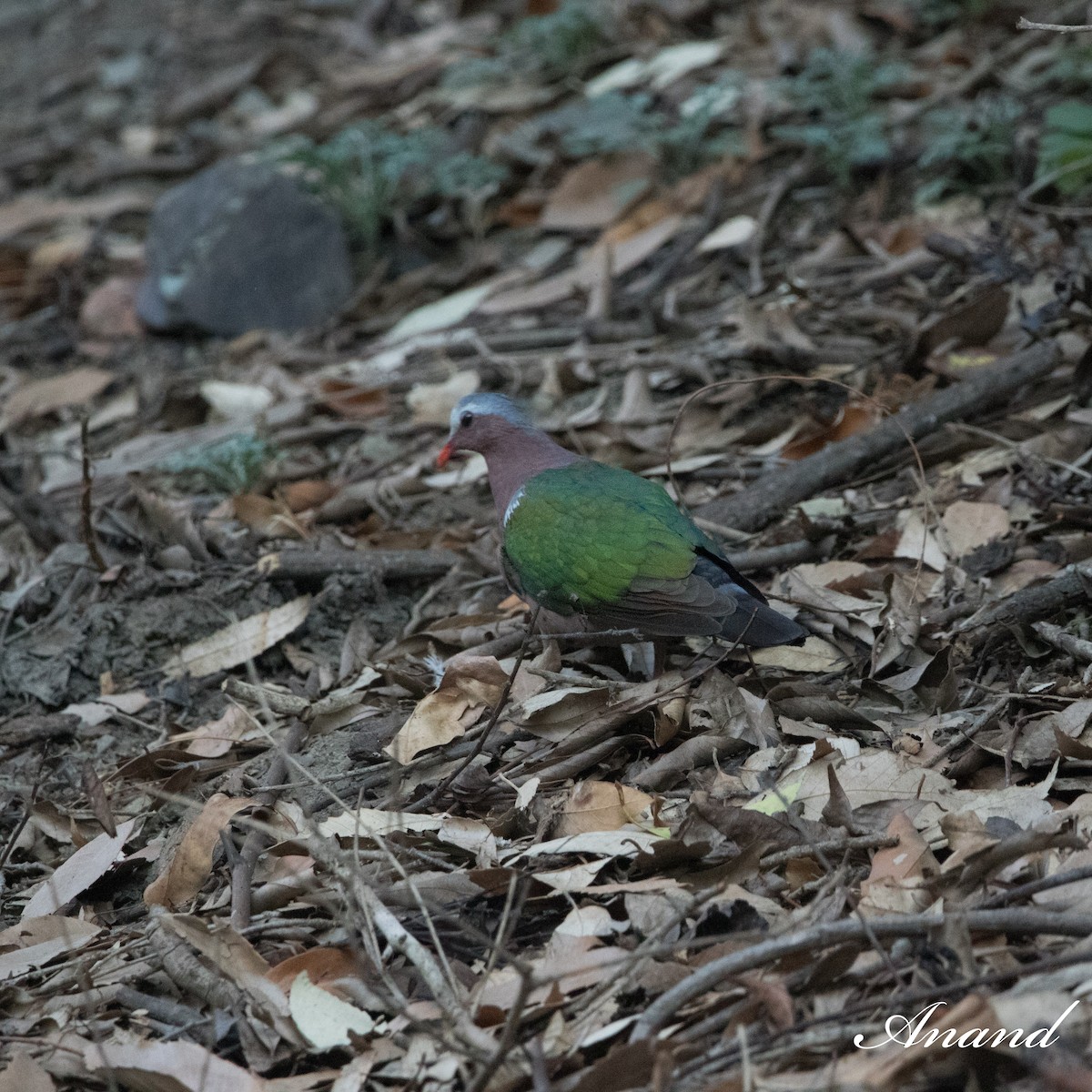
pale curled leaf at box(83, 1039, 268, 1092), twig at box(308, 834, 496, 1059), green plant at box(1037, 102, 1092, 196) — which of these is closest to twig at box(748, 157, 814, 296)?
green plant at box(1037, 102, 1092, 196)

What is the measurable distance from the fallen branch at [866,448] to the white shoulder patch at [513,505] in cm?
74

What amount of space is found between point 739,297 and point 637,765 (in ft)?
A: 9.34

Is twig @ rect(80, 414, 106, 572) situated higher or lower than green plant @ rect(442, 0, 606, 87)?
lower

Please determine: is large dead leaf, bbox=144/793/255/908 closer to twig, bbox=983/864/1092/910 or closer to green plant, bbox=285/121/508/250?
twig, bbox=983/864/1092/910

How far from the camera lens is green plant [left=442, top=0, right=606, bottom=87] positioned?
7762mm

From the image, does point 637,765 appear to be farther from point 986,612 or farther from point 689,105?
point 689,105

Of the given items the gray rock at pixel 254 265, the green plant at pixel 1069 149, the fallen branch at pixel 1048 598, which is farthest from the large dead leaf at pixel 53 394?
the fallen branch at pixel 1048 598

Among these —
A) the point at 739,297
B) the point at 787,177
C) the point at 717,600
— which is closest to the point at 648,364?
the point at 739,297

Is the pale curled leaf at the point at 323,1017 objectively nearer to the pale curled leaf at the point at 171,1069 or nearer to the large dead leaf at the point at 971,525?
the pale curled leaf at the point at 171,1069

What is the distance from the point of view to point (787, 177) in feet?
21.4

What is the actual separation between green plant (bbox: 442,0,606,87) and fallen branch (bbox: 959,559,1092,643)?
5340 mm

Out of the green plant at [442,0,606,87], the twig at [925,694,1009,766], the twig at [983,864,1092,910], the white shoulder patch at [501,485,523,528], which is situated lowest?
the twig at [925,694,1009,766]

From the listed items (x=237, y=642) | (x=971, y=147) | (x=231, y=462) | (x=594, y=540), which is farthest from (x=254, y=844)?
(x=971, y=147)

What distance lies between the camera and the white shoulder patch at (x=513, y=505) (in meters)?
4.09
